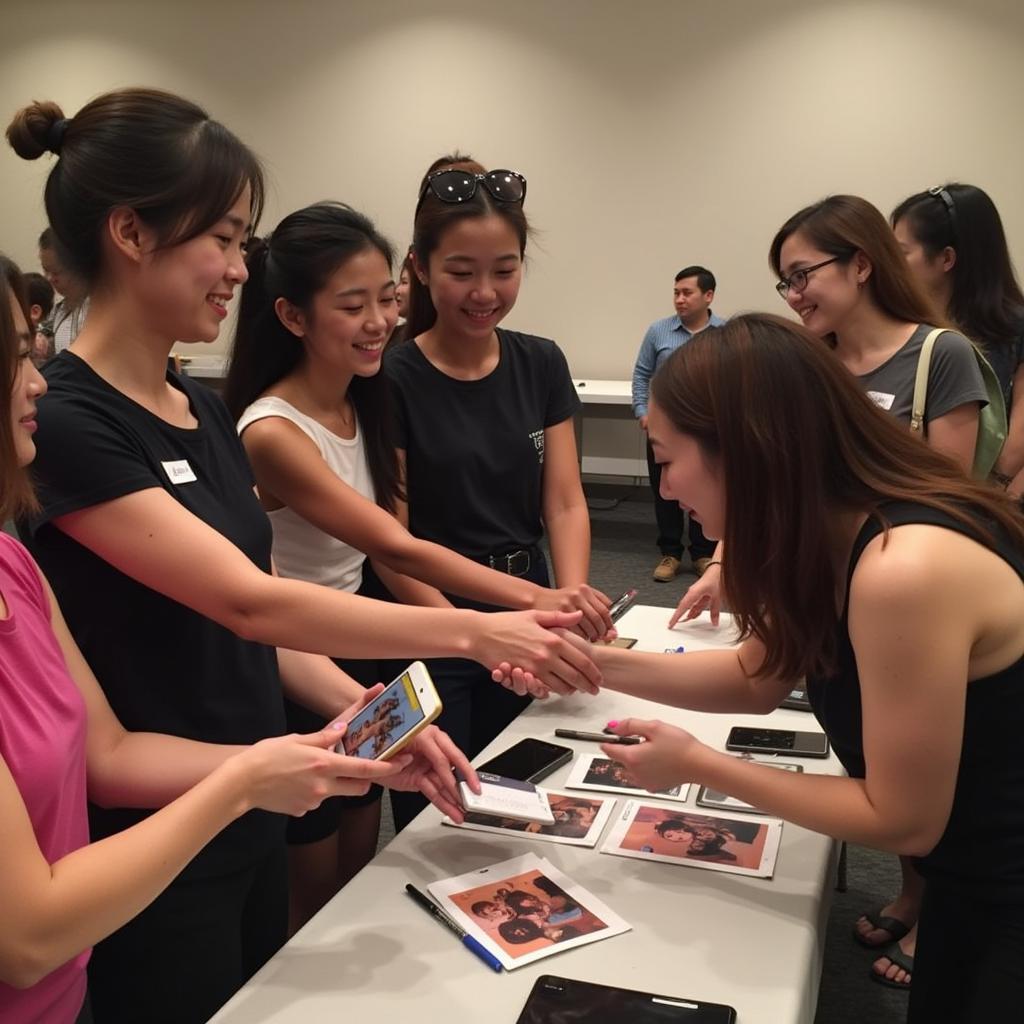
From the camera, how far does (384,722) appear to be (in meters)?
1.27

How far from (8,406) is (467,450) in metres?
1.12

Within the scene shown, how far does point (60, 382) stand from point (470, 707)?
3.58ft

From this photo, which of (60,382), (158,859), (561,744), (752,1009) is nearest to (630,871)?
(752,1009)

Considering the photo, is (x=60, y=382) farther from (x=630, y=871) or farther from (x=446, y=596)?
(x=446, y=596)

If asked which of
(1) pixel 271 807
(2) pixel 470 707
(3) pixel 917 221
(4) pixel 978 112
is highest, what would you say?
(4) pixel 978 112

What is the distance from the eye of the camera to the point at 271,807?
3.74 feet

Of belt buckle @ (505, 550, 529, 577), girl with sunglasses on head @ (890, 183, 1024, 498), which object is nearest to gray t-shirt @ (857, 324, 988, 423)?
girl with sunglasses on head @ (890, 183, 1024, 498)

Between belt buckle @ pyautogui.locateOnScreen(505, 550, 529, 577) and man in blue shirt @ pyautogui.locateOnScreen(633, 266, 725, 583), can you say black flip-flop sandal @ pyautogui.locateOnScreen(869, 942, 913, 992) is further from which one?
man in blue shirt @ pyautogui.locateOnScreen(633, 266, 725, 583)

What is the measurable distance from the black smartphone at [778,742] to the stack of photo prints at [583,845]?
2.2 inches

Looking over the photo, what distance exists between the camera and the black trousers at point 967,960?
Result: 127 cm

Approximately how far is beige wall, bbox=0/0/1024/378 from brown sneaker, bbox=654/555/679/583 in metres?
2.02

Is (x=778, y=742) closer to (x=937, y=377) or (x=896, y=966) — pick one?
(x=896, y=966)

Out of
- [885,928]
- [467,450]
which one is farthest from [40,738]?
[885,928]

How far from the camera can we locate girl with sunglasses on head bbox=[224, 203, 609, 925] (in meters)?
1.86
